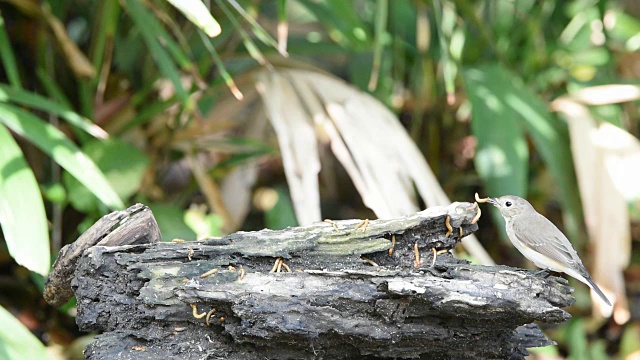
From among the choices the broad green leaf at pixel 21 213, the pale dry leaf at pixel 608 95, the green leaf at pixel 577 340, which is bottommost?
the green leaf at pixel 577 340

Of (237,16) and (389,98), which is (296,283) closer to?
(237,16)

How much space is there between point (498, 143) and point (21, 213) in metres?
1.82

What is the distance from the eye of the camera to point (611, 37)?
393cm

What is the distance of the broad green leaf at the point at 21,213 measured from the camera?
1.63 metres

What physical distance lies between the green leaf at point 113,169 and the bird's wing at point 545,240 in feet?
4.27

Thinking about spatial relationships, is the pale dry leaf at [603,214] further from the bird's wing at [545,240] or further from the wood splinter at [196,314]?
the wood splinter at [196,314]

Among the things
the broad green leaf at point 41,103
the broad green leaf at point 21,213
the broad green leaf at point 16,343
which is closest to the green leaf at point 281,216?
the broad green leaf at point 41,103

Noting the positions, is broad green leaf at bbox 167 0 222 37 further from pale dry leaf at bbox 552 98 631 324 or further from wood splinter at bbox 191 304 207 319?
pale dry leaf at bbox 552 98 631 324

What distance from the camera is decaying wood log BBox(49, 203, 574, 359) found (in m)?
1.28

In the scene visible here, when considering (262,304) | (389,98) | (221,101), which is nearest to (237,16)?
(221,101)

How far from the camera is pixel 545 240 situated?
1746 mm

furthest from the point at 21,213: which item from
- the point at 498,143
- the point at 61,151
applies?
the point at 498,143

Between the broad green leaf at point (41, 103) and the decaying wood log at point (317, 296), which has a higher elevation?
the broad green leaf at point (41, 103)

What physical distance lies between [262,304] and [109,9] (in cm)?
166
